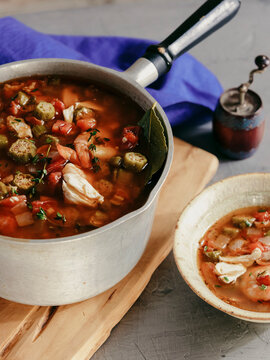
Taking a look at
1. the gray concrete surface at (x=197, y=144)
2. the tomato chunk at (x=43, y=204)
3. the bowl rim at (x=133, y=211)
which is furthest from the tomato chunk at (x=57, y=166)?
the gray concrete surface at (x=197, y=144)

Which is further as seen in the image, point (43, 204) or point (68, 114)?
point (68, 114)

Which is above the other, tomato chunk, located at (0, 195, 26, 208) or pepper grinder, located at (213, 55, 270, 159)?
tomato chunk, located at (0, 195, 26, 208)

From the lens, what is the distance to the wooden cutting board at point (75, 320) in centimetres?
238

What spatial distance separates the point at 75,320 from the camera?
8.13 ft

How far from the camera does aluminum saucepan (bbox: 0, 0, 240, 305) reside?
6.88ft

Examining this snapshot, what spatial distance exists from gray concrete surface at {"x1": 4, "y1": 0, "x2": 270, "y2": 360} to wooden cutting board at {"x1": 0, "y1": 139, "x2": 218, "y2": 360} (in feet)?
0.28

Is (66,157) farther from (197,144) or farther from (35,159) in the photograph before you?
(197,144)

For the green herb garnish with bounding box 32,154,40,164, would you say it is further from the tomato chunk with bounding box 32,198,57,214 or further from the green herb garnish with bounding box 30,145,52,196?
the tomato chunk with bounding box 32,198,57,214

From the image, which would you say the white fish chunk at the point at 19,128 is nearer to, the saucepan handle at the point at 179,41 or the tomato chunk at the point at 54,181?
the tomato chunk at the point at 54,181

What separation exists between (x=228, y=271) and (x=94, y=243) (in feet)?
2.29

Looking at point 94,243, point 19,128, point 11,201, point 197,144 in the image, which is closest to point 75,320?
point 94,243

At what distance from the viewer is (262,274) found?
245 centimetres

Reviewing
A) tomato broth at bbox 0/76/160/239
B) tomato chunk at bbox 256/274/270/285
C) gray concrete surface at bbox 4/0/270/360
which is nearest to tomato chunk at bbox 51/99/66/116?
tomato broth at bbox 0/76/160/239

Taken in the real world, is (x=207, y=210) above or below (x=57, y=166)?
below
